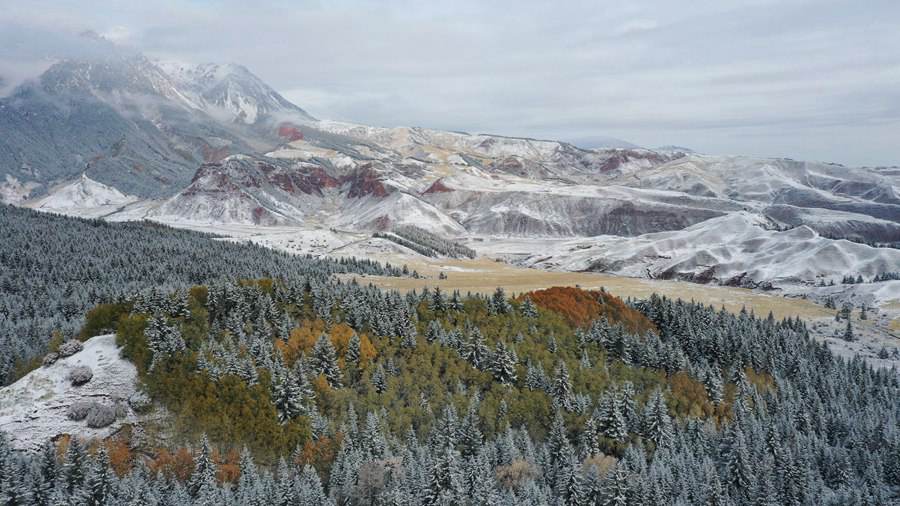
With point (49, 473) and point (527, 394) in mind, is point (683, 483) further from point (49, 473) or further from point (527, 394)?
point (49, 473)

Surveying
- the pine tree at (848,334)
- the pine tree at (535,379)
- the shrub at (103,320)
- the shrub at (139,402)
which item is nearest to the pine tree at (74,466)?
the shrub at (139,402)

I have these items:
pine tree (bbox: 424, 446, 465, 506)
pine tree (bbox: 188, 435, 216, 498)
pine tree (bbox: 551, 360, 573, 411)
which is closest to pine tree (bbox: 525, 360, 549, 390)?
pine tree (bbox: 551, 360, 573, 411)

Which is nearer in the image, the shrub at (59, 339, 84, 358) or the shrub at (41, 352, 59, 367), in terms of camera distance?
the shrub at (41, 352, 59, 367)

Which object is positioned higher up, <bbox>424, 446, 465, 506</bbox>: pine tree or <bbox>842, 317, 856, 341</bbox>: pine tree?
<bbox>842, 317, 856, 341</bbox>: pine tree

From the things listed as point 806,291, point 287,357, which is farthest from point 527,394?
point 806,291

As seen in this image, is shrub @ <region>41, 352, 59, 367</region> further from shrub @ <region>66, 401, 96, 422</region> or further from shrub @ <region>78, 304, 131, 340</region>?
shrub @ <region>66, 401, 96, 422</region>

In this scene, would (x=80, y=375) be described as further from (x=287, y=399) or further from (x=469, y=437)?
(x=469, y=437)
